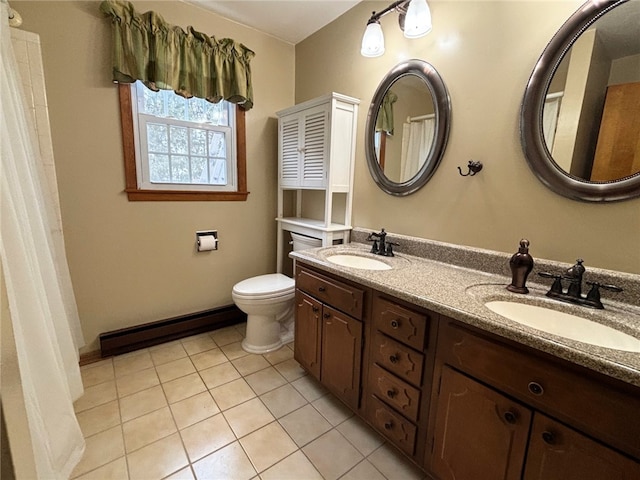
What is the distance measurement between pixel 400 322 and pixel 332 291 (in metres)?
0.41

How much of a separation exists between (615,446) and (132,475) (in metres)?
1.66

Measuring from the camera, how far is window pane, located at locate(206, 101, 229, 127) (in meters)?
2.24

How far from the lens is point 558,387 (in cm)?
79

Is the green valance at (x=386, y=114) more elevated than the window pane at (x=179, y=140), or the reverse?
the green valance at (x=386, y=114)

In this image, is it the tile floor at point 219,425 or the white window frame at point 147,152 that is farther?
the white window frame at point 147,152

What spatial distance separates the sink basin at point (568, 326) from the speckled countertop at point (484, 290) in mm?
21

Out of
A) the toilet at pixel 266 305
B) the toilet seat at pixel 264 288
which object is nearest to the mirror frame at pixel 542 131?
the toilet at pixel 266 305

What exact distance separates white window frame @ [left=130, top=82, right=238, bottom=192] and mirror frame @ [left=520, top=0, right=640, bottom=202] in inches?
76.1

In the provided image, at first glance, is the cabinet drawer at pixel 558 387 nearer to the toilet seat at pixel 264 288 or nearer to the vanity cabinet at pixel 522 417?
the vanity cabinet at pixel 522 417

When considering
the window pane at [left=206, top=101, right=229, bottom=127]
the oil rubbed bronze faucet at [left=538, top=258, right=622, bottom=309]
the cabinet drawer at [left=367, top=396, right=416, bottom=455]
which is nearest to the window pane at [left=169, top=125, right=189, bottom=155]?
the window pane at [left=206, top=101, right=229, bottom=127]

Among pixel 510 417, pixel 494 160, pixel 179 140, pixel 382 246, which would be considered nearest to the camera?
pixel 510 417

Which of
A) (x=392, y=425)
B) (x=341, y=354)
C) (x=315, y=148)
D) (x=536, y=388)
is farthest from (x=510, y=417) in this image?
(x=315, y=148)

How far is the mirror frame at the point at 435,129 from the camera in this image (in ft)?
A: 5.05

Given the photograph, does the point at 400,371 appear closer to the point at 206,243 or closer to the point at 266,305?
the point at 266,305
